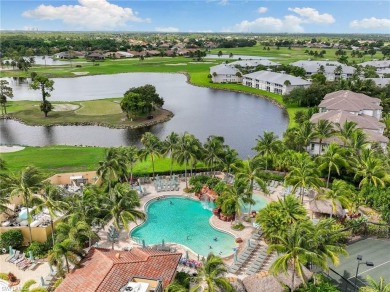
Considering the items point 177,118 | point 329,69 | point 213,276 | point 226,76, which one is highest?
point 329,69

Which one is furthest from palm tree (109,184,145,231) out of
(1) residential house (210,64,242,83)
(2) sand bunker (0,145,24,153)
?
(1) residential house (210,64,242,83)

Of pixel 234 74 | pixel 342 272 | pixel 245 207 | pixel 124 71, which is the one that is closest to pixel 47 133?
pixel 245 207

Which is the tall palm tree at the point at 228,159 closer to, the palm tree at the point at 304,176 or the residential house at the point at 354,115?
the palm tree at the point at 304,176

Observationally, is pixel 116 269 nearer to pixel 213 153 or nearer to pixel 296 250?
pixel 296 250

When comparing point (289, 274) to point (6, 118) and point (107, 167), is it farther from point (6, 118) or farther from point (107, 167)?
point (6, 118)

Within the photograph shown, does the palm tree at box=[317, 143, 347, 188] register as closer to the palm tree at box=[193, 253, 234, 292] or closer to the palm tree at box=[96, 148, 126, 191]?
the palm tree at box=[96, 148, 126, 191]

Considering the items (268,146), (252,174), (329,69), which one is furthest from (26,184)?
(329,69)
